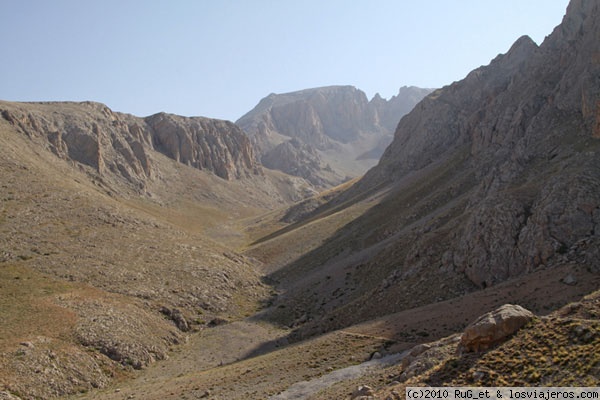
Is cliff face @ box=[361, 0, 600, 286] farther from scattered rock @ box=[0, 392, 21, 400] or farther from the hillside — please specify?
scattered rock @ box=[0, 392, 21, 400]

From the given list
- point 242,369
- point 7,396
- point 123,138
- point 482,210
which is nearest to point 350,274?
point 482,210

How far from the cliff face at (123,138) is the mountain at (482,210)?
166ft

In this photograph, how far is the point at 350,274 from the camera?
6181cm

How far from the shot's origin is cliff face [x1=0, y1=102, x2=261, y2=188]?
10400cm

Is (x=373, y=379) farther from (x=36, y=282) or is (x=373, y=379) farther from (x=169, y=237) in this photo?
(x=169, y=237)

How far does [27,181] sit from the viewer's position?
70.1 meters

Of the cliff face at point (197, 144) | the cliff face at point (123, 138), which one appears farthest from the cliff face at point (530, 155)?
the cliff face at point (197, 144)

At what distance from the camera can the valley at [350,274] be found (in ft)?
94.0

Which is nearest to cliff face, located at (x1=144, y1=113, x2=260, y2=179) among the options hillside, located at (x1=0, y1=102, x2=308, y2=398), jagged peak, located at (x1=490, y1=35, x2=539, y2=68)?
hillside, located at (x1=0, y1=102, x2=308, y2=398)

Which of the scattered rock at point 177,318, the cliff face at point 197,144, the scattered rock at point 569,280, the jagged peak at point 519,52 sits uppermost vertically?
the cliff face at point 197,144

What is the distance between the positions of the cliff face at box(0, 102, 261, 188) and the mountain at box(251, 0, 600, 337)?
50.6 metres

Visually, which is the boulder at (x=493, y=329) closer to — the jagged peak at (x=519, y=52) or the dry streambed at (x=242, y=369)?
the dry streambed at (x=242, y=369)

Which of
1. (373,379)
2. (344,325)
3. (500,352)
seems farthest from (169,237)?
(500,352)

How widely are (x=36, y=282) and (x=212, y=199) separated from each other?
10422 cm
